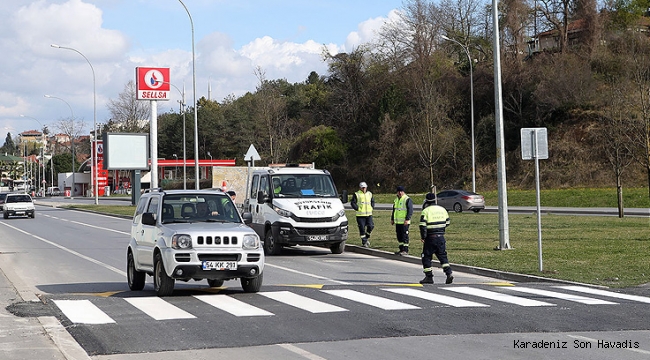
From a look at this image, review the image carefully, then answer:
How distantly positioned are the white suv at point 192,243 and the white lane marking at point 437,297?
252 centimetres

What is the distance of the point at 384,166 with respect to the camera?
243 feet

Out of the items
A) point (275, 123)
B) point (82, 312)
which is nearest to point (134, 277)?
point (82, 312)

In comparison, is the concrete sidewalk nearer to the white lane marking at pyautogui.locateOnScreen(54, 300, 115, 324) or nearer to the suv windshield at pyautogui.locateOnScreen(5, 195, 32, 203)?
the white lane marking at pyautogui.locateOnScreen(54, 300, 115, 324)

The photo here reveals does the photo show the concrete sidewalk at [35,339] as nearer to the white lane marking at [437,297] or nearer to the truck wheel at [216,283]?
the truck wheel at [216,283]

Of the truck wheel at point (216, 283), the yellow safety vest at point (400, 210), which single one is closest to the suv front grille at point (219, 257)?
the truck wheel at point (216, 283)

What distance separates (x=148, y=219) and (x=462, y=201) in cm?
3614

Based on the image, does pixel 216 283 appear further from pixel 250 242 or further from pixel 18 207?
pixel 18 207

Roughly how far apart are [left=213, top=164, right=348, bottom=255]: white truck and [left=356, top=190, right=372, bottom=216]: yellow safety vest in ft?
3.88

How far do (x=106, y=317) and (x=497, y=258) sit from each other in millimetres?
11149

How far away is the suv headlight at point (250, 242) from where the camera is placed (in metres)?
12.8

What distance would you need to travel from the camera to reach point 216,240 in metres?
12.6

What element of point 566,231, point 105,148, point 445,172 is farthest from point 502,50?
point 566,231

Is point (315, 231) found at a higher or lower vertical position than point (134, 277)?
higher

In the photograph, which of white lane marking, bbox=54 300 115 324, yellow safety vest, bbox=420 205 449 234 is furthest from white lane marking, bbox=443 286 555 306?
white lane marking, bbox=54 300 115 324
